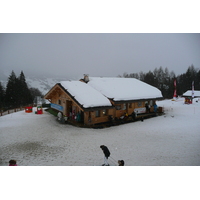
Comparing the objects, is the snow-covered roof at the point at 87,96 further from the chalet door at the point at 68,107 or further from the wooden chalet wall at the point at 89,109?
the chalet door at the point at 68,107

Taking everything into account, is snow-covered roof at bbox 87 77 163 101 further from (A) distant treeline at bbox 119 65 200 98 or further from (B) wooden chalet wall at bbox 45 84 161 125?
(A) distant treeline at bbox 119 65 200 98

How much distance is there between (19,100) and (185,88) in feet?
135

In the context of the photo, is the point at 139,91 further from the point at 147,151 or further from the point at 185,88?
the point at 185,88

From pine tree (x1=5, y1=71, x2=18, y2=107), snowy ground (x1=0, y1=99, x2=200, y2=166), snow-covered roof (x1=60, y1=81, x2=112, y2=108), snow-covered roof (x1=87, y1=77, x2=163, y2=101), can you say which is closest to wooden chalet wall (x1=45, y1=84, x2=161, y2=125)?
snow-covered roof (x1=60, y1=81, x2=112, y2=108)

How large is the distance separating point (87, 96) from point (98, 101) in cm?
116

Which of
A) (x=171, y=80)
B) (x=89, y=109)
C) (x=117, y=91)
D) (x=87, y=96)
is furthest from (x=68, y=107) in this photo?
(x=171, y=80)

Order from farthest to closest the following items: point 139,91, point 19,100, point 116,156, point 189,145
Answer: point 19,100 → point 139,91 → point 189,145 → point 116,156

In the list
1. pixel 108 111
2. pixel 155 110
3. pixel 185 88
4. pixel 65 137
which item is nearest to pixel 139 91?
pixel 155 110

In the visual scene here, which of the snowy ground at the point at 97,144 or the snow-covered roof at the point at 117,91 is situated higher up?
the snow-covered roof at the point at 117,91

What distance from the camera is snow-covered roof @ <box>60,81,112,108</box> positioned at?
1254cm

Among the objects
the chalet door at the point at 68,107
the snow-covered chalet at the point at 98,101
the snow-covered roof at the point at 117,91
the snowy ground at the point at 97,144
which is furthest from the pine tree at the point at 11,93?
the snow-covered roof at the point at 117,91

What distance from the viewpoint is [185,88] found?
40906mm

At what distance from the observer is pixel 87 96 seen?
13500 mm

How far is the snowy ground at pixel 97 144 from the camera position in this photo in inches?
285
